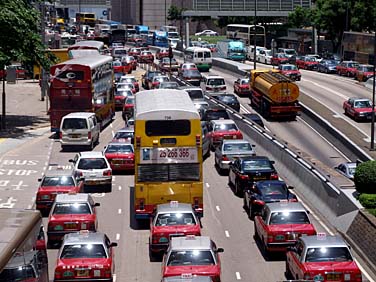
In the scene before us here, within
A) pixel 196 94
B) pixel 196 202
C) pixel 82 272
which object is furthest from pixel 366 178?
pixel 196 94

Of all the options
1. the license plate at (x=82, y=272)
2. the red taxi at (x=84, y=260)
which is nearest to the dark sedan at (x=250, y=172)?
the red taxi at (x=84, y=260)

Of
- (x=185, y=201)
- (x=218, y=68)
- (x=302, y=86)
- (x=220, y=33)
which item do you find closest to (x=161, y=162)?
(x=185, y=201)

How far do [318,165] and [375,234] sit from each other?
35.5 ft

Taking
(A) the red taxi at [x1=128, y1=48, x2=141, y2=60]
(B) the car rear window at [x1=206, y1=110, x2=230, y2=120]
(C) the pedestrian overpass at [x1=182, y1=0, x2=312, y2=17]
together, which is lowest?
(B) the car rear window at [x1=206, y1=110, x2=230, y2=120]

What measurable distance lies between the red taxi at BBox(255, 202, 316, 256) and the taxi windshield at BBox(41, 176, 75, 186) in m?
8.32

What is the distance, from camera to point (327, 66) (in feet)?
285

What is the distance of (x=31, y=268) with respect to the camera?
46.2ft

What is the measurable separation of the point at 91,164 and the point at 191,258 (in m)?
14.6

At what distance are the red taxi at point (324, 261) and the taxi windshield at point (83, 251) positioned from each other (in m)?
4.70

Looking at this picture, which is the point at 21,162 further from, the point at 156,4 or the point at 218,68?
the point at 156,4

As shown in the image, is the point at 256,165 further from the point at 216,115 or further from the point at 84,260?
the point at 216,115

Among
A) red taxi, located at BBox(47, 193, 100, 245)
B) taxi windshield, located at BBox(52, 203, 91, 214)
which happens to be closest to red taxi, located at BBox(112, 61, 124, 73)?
red taxi, located at BBox(47, 193, 100, 245)

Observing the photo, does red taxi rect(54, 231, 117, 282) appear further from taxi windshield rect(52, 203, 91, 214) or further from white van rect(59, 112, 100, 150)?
white van rect(59, 112, 100, 150)

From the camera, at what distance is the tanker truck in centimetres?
5394
